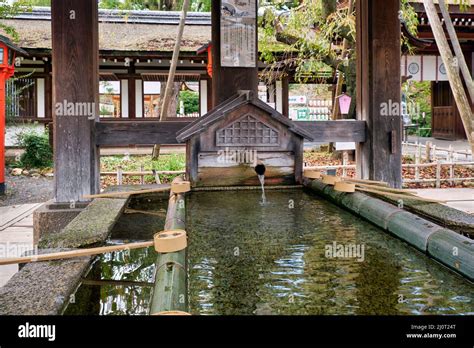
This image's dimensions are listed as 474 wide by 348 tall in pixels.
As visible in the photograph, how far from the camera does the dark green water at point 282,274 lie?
1.81m

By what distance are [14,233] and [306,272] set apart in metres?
5.32

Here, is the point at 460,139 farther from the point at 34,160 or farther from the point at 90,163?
the point at 90,163

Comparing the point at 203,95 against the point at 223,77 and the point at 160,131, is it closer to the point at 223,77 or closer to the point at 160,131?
the point at 223,77

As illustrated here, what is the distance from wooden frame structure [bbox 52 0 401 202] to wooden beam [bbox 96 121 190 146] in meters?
0.01

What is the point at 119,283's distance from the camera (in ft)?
7.20

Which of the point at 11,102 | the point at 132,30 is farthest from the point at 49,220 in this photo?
the point at 132,30

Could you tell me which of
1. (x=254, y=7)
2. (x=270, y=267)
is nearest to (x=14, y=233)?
(x=254, y=7)

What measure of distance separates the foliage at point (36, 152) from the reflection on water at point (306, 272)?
11408 mm

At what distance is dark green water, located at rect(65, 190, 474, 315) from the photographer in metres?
1.81

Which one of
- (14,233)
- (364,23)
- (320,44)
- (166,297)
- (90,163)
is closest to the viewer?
(166,297)

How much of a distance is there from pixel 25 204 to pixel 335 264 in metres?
7.97

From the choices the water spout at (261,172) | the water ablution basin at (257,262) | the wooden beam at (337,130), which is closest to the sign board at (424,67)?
the wooden beam at (337,130)

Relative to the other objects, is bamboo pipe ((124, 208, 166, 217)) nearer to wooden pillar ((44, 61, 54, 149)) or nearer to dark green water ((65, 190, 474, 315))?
dark green water ((65, 190, 474, 315))

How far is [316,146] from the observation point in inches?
626
